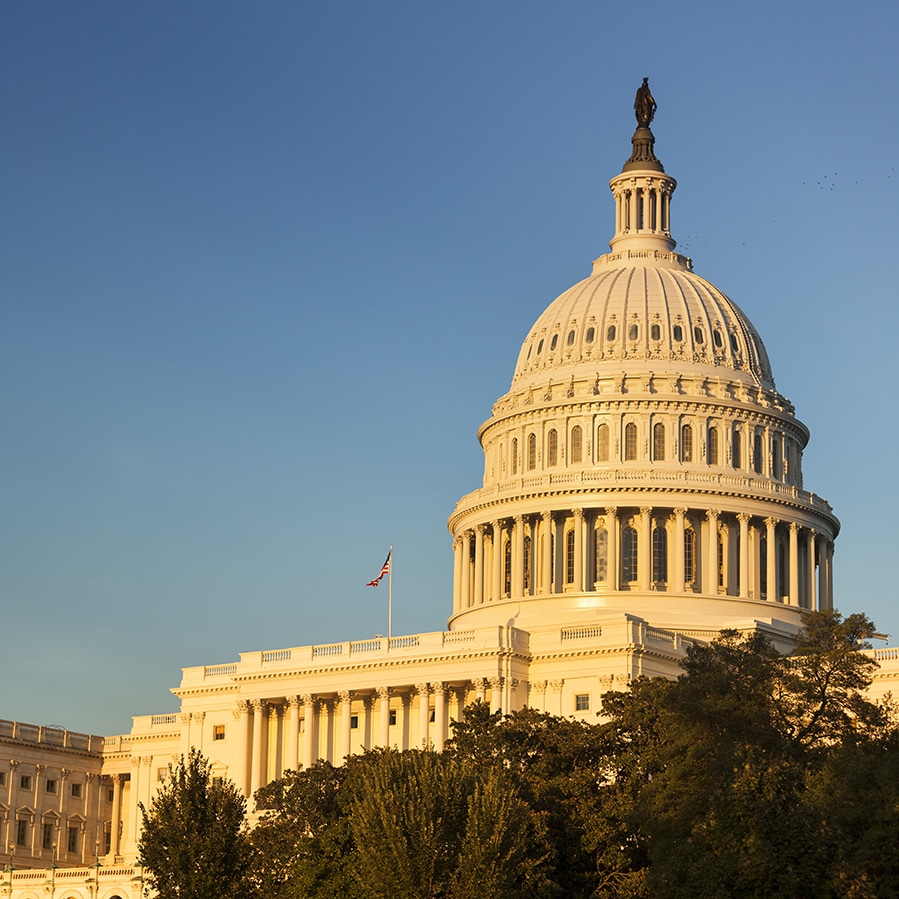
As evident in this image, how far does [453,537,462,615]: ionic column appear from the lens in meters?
168

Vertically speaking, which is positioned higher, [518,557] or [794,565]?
[518,557]

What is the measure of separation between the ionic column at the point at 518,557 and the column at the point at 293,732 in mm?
21388

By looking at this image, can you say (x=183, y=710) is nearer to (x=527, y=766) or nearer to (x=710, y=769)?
(x=527, y=766)

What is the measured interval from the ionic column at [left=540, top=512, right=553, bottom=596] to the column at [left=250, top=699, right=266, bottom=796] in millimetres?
22953

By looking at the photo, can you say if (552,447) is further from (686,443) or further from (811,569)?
(811,569)

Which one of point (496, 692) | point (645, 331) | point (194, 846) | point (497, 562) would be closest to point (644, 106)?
point (645, 331)

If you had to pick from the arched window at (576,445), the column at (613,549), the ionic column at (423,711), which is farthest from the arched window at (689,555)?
the ionic column at (423,711)

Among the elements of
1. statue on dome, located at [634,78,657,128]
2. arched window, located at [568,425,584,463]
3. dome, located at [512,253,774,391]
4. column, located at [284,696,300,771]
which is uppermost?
statue on dome, located at [634,78,657,128]

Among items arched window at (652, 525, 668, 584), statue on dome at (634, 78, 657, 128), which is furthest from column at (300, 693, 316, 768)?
statue on dome at (634, 78, 657, 128)

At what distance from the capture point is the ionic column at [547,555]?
15900 cm

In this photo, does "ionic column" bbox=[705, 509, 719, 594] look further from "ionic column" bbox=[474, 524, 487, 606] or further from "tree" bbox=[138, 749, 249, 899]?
"tree" bbox=[138, 749, 249, 899]

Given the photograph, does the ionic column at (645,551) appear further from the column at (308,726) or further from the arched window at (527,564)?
the column at (308,726)

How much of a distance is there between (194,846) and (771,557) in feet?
225

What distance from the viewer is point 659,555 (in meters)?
159
